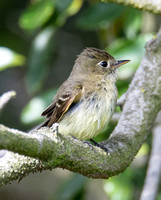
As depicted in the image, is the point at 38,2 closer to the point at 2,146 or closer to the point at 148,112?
the point at 148,112

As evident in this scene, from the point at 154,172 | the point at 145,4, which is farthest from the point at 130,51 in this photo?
the point at 154,172

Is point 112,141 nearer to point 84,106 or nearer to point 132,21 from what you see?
point 84,106

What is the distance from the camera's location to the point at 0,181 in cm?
250

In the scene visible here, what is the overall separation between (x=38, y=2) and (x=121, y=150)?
7.52 feet

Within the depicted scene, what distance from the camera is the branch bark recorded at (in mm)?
2291

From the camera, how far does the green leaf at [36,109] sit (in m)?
4.60

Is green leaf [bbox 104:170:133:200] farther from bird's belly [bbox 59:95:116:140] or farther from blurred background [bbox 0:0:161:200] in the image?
bird's belly [bbox 59:95:116:140]

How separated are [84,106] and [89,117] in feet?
0.38

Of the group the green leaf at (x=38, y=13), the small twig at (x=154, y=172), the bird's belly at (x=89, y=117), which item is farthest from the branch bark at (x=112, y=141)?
the green leaf at (x=38, y=13)

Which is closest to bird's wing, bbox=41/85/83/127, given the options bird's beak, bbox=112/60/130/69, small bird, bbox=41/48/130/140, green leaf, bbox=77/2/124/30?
small bird, bbox=41/48/130/140

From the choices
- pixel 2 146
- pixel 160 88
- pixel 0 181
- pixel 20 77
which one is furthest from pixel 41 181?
pixel 2 146

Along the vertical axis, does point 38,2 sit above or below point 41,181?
above

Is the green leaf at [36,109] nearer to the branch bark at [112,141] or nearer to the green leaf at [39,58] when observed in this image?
the green leaf at [39,58]

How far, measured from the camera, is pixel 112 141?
3.28 metres
